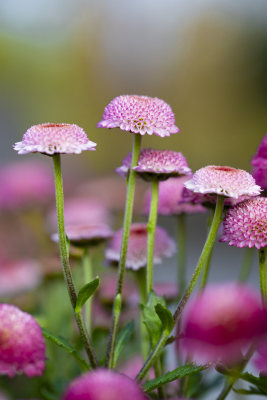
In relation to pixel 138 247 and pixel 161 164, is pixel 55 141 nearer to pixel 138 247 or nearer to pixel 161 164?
pixel 161 164

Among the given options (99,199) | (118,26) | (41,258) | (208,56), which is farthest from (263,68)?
(41,258)

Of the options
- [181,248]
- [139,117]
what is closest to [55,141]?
[139,117]

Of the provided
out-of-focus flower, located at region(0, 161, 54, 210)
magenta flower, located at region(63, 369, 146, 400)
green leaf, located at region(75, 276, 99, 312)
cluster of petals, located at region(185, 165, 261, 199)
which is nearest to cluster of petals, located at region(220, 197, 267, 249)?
cluster of petals, located at region(185, 165, 261, 199)

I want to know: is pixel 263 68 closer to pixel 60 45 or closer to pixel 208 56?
pixel 208 56

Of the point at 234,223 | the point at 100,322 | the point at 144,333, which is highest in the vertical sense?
the point at 234,223

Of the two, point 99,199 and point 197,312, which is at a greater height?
point 197,312

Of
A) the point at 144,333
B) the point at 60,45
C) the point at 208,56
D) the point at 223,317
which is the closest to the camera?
the point at 223,317

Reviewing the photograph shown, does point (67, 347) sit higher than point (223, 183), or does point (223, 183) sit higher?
point (223, 183)

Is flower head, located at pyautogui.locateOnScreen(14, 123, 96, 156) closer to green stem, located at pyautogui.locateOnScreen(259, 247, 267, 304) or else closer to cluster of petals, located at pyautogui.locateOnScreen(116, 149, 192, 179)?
cluster of petals, located at pyautogui.locateOnScreen(116, 149, 192, 179)
